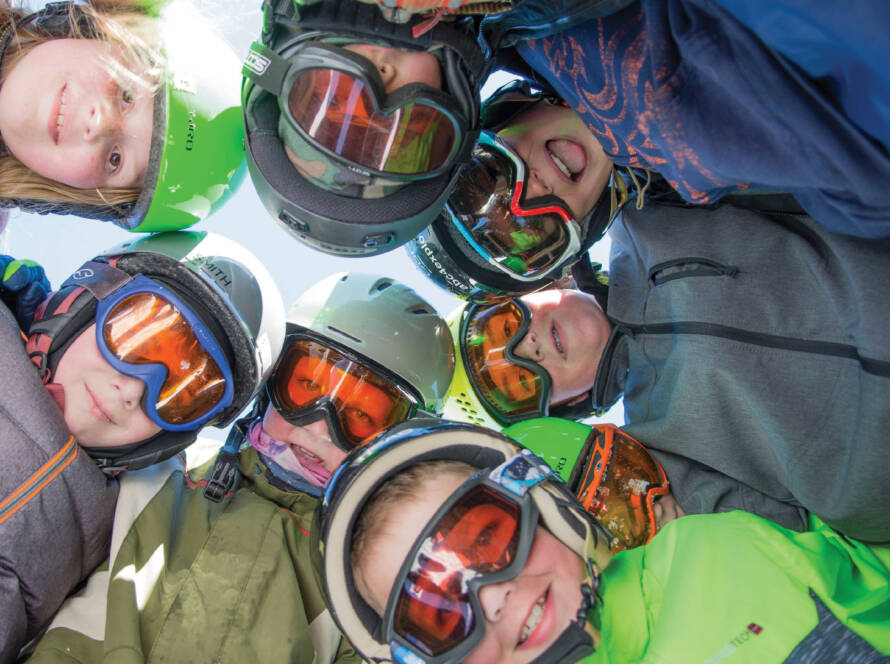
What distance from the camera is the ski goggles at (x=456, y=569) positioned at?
194 cm

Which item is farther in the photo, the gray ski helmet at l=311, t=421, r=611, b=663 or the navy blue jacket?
the gray ski helmet at l=311, t=421, r=611, b=663

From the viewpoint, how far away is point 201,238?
310 centimetres

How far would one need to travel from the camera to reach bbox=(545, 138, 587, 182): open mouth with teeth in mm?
2904

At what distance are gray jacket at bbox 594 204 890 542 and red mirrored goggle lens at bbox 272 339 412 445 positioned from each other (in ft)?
4.13

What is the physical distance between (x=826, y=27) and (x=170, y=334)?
8.20ft

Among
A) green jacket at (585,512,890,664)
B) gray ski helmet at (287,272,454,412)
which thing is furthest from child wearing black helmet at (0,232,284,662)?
green jacket at (585,512,890,664)

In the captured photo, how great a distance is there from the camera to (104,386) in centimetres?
265

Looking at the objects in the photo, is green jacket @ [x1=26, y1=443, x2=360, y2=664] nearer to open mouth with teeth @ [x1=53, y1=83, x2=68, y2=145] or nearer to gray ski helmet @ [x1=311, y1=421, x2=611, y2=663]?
gray ski helmet @ [x1=311, y1=421, x2=611, y2=663]

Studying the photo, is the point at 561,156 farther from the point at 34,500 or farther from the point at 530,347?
the point at 34,500

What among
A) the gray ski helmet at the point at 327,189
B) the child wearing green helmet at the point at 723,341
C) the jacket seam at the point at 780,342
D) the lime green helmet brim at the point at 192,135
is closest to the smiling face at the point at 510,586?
the child wearing green helmet at the point at 723,341

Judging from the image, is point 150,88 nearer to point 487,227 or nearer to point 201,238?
point 201,238

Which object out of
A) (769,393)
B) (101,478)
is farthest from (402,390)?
(769,393)

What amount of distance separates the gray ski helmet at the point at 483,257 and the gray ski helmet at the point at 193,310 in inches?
34.4

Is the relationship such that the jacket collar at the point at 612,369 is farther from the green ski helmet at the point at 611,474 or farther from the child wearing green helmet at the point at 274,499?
the child wearing green helmet at the point at 274,499
